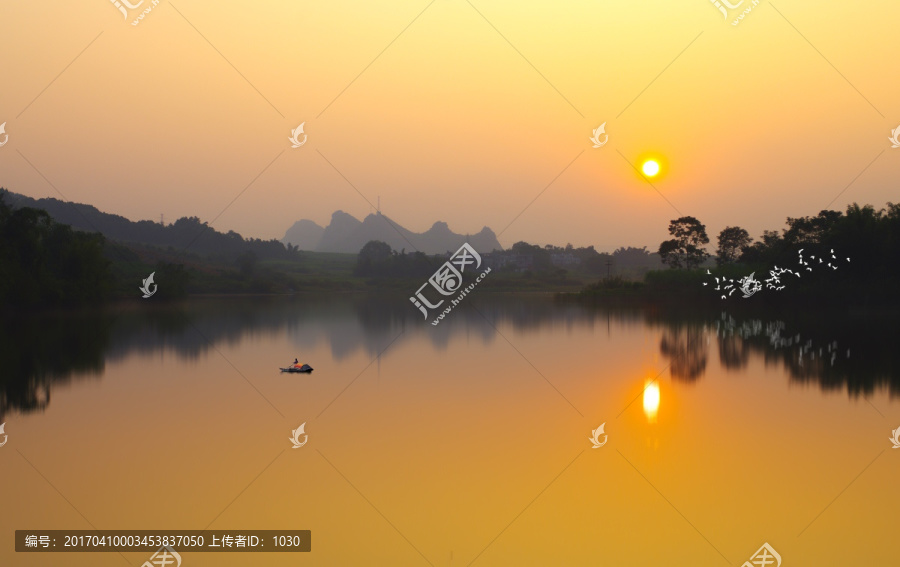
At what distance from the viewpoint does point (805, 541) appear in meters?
6.69

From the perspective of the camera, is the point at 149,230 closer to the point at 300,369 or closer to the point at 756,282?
the point at 756,282

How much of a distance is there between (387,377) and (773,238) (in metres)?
55.6

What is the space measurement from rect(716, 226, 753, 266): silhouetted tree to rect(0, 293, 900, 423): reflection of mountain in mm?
30446

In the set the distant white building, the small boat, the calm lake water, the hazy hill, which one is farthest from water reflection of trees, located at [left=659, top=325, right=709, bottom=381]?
the distant white building

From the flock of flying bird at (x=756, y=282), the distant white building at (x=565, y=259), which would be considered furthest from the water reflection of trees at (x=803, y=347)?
the distant white building at (x=565, y=259)

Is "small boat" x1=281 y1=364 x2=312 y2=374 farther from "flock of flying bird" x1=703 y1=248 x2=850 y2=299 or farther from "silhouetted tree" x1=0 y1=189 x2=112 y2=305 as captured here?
"flock of flying bird" x1=703 y1=248 x2=850 y2=299

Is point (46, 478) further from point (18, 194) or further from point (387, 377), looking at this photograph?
point (18, 194)

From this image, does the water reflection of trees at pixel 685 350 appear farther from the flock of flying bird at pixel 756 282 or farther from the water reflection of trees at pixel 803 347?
the flock of flying bird at pixel 756 282

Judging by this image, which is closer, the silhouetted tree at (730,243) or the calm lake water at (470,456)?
the calm lake water at (470,456)

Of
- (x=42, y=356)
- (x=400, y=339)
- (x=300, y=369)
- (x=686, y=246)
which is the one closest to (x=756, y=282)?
(x=686, y=246)

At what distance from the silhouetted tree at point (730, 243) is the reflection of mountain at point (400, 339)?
99.9 ft

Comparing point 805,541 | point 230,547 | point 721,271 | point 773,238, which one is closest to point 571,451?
point 805,541

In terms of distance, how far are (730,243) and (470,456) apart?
6200cm

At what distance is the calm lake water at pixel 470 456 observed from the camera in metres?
6.75
